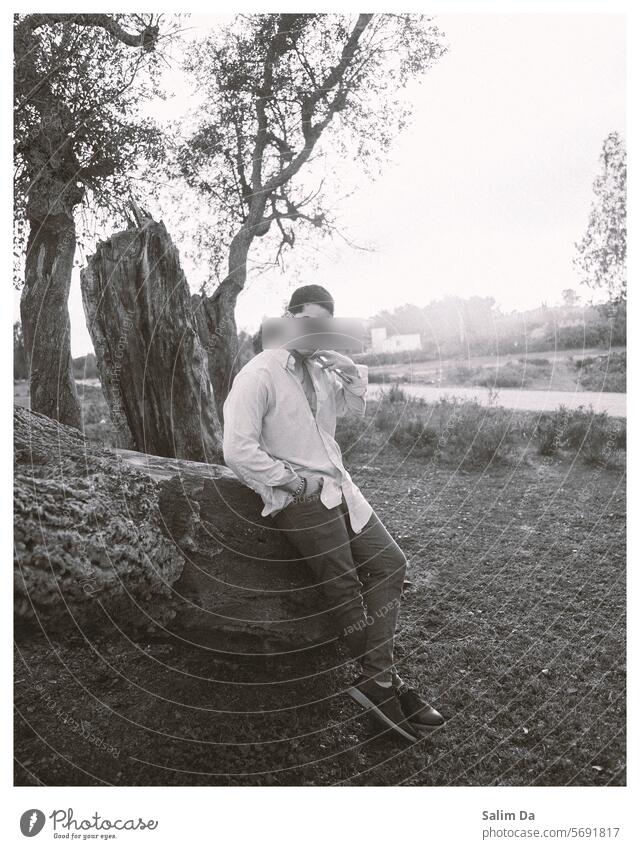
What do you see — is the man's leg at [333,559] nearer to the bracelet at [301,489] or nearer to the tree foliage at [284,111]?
the bracelet at [301,489]

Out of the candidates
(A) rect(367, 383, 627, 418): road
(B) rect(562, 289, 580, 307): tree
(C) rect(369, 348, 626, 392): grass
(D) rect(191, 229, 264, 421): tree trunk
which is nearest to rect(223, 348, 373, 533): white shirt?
(D) rect(191, 229, 264, 421): tree trunk

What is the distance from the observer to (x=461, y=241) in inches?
194

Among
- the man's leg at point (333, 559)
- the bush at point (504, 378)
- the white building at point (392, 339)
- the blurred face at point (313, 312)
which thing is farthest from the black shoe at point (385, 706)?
the bush at point (504, 378)

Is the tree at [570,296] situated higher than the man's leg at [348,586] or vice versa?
the tree at [570,296]

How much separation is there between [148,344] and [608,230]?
13.0ft

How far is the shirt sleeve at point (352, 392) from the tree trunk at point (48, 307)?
297 centimetres

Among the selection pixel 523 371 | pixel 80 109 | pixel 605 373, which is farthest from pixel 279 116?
pixel 523 371

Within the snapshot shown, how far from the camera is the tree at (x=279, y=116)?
4.88 m

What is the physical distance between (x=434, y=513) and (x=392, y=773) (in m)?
3.22

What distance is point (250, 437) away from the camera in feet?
10.2

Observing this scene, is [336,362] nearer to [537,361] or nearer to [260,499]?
[260,499]

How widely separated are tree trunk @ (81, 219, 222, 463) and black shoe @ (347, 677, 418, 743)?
2.59m
